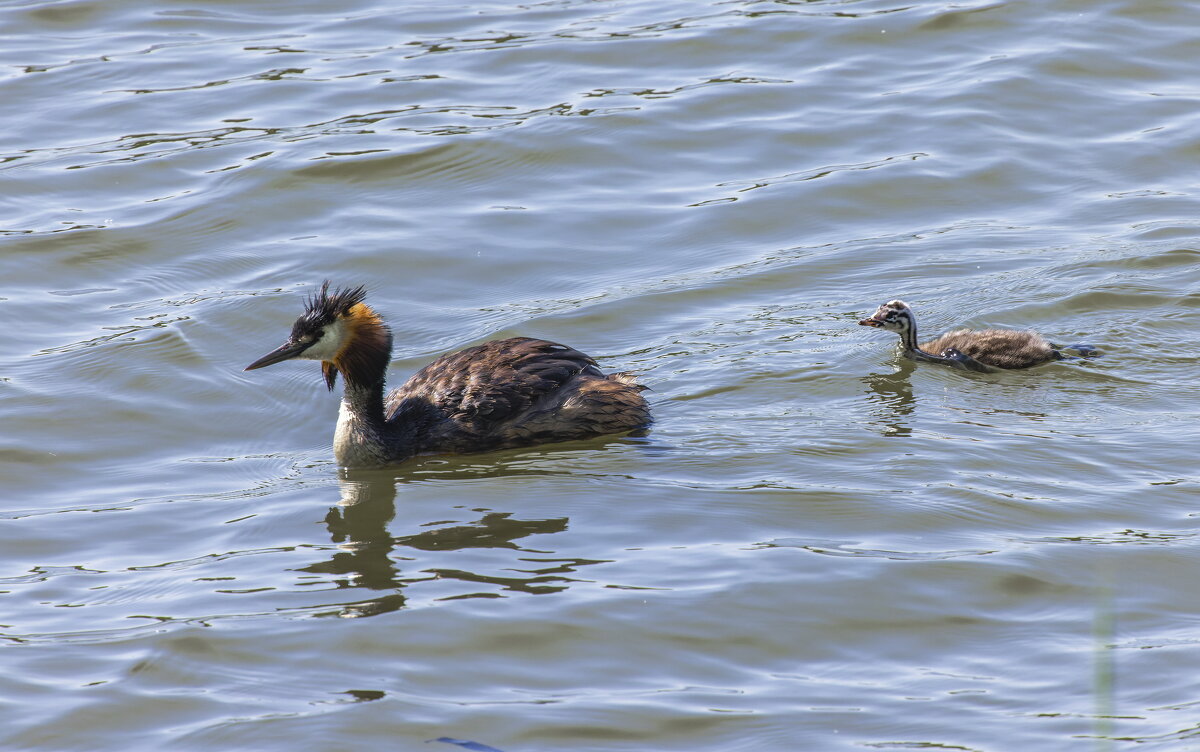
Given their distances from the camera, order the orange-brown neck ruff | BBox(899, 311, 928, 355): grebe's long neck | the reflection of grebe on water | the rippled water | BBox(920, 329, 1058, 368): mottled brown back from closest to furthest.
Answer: the rippled water
the reflection of grebe on water
the orange-brown neck ruff
BBox(920, 329, 1058, 368): mottled brown back
BBox(899, 311, 928, 355): grebe's long neck

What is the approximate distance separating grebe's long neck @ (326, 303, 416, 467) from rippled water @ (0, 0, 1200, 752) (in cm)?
19

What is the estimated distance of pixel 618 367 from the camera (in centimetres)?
1016

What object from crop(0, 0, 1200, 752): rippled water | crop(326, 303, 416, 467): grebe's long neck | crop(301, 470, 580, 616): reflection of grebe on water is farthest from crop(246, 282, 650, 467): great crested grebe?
crop(301, 470, 580, 616): reflection of grebe on water

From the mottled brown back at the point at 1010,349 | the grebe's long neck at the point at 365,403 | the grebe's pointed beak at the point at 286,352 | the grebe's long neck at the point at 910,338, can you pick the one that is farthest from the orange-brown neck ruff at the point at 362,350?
the mottled brown back at the point at 1010,349

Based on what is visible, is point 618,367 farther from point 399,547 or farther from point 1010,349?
point 399,547

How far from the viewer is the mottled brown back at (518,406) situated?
9055 mm

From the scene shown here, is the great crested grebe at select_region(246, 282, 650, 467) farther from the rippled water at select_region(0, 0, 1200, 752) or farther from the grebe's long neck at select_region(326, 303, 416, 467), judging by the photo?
the rippled water at select_region(0, 0, 1200, 752)

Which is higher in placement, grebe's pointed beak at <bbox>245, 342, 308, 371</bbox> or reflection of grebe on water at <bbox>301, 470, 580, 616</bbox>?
grebe's pointed beak at <bbox>245, 342, 308, 371</bbox>

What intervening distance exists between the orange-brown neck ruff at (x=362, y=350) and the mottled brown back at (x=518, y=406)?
0.91ft

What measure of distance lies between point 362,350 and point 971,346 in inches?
158

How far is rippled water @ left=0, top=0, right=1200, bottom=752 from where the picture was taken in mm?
6281

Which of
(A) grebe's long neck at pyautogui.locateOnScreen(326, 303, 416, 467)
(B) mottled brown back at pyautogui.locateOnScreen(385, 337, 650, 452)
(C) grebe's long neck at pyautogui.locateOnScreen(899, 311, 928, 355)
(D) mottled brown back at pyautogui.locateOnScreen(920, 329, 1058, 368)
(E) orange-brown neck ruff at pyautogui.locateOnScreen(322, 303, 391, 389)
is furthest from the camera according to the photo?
(C) grebe's long neck at pyautogui.locateOnScreen(899, 311, 928, 355)

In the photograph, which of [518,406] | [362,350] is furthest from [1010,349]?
[362,350]

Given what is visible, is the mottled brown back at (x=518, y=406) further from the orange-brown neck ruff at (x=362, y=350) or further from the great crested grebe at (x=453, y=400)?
the orange-brown neck ruff at (x=362, y=350)
